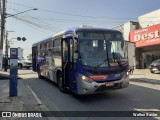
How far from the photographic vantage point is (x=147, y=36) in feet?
105

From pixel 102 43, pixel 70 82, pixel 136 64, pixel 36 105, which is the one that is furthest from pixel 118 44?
pixel 136 64

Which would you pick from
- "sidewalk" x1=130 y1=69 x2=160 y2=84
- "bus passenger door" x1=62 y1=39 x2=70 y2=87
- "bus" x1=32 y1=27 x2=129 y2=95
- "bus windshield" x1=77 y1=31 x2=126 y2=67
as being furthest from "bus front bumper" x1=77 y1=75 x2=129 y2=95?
"sidewalk" x1=130 y1=69 x2=160 y2=84

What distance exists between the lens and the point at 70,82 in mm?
11062

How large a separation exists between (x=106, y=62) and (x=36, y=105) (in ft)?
10.2

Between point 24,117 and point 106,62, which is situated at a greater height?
point 106,62

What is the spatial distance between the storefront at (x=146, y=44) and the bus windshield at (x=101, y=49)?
20.4 m

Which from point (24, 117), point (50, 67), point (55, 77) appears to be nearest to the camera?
point (24, 117)

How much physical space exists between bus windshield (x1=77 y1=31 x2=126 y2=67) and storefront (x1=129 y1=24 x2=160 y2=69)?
2044cm

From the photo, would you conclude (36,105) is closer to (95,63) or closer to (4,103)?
(4,103)

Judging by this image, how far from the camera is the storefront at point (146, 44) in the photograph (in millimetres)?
30666

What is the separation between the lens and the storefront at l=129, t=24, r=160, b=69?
30666 millimetres

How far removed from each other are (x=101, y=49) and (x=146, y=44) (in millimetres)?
23284

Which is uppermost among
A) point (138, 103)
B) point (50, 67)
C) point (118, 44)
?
point (118, 44)

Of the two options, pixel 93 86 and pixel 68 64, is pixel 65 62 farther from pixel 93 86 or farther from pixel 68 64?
pixel 93 86
